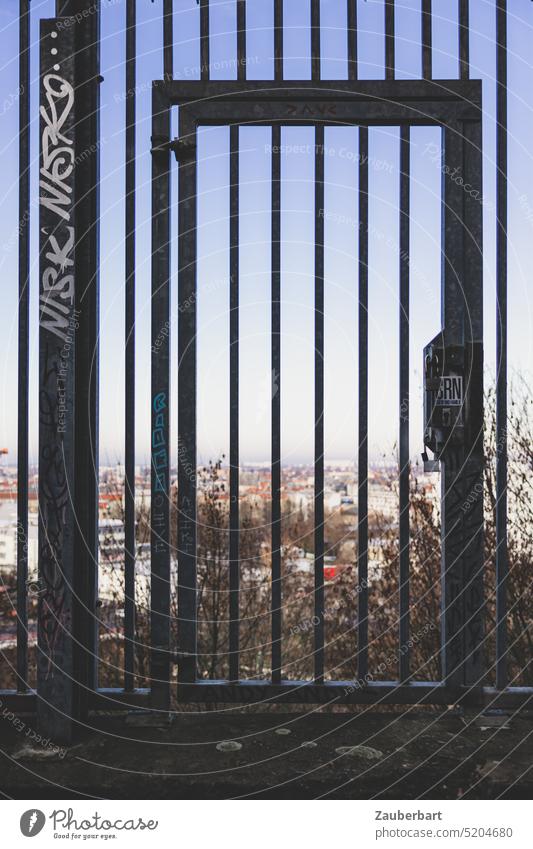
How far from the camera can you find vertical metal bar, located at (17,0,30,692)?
3920mm

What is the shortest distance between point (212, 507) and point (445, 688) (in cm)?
607

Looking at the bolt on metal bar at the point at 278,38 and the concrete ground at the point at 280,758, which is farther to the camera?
the bolt on metal bar at the point at 278,38

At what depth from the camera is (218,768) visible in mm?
3338

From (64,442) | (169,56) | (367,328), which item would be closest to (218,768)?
(64,442)

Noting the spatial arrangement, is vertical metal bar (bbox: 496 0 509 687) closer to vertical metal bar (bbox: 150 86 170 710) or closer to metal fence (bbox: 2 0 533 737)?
metal fence (bbox: 2 0 533 737)

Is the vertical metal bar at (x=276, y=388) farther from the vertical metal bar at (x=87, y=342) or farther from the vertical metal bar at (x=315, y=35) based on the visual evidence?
the vertical metal bar at (x=87, y=342)

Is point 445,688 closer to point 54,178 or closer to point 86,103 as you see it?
point 54,178

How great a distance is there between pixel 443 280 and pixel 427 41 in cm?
154

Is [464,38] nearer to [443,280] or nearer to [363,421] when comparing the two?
[443,280]

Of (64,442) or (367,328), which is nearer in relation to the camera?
(64,442)

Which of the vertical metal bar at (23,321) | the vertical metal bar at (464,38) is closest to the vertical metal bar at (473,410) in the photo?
the vertical metal bar at (464,38)

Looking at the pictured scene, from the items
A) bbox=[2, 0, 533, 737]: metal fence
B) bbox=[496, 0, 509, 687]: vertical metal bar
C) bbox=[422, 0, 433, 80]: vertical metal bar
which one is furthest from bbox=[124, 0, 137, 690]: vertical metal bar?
bbox=[496, 0, 509, 687]: vertical metal bar

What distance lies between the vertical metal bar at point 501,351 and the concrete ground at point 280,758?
2.08 ft

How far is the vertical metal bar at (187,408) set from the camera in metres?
3.90
